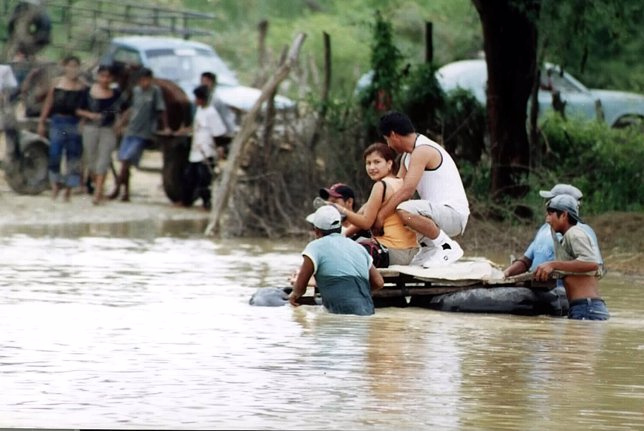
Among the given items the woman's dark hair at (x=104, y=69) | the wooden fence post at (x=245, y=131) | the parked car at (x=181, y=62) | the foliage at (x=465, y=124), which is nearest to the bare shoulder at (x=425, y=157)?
the wooden fence post at (x=245, y=131)

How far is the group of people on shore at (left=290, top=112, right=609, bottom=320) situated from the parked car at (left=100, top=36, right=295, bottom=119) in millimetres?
13952

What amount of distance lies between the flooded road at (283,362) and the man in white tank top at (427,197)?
1.74ft

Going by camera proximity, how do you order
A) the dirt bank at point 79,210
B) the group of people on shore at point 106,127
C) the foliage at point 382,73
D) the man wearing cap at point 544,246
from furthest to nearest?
the group of people on shore at point 106,127, the dirt bank at point 79,210, the foliage at point 382,73, the man wearing cap at point 544,246

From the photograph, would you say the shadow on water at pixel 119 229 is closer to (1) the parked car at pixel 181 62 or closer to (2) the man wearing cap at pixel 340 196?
(1) the parked car at pixel 181 62

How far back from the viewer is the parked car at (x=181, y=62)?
28266 millimetres

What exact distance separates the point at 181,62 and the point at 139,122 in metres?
2.97

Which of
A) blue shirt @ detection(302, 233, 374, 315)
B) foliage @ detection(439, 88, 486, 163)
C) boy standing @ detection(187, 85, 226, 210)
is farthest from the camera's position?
boy standing @ detection(187, 85, 226, 210)

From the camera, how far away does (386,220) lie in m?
13.9

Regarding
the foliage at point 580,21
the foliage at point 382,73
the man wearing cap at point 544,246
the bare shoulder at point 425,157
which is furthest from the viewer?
the foliage at point 382,73

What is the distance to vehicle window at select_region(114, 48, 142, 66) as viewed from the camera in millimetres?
28234

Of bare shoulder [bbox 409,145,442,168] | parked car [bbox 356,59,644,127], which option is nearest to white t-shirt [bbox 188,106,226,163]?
parked car [bbox 356,59,644,127]

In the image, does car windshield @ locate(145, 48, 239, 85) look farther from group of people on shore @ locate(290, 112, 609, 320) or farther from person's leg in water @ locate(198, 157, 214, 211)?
group of people on shore @ locate(290, 112, 609, 320)

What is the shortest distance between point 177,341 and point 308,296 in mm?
2217

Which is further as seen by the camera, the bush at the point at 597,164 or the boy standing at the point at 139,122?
the boy standing at the point at 139,122
